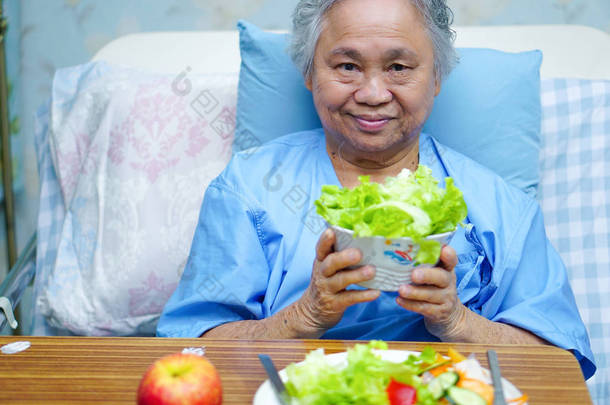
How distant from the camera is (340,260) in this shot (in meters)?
1.01

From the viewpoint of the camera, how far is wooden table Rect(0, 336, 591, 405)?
895 millimetres

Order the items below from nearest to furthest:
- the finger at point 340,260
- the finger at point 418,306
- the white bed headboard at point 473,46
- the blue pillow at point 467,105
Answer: the finger at point 340,260 → the finger at point 418,306 → the blue pillow at point 467,105 → the white bed headboard at point 473,46

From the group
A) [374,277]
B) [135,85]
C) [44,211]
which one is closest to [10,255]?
[44,211]

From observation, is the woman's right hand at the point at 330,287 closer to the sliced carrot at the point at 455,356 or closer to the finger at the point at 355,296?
the finger at the point at 355,296

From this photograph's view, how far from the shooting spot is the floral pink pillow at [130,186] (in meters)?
1.76

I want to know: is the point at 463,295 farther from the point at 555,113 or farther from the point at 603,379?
the point at 555,113

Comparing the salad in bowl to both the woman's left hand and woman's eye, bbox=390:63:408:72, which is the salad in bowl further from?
woman's eye, bbox=390:63:408:72

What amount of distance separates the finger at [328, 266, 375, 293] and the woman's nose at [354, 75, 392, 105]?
17.9 inches

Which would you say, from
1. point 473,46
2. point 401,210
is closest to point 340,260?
point 401,210

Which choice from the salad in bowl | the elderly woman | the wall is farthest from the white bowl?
the wall

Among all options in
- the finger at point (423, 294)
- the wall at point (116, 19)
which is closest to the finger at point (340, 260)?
the finger at point (423, 294)

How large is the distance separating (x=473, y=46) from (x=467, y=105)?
0.44 meters

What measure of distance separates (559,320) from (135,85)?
1356mm

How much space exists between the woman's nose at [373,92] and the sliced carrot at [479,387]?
0.69 meters
